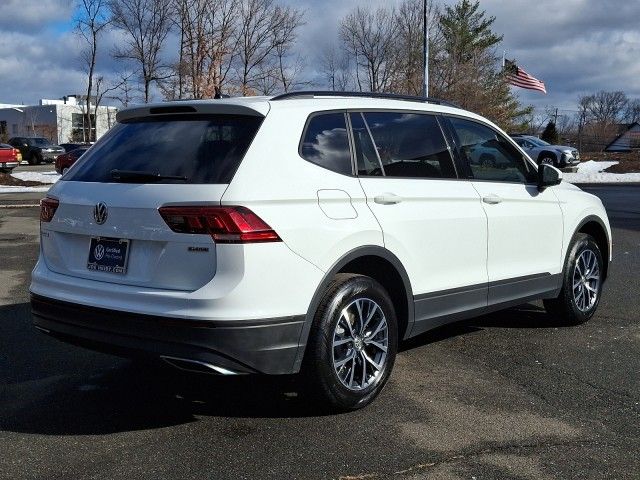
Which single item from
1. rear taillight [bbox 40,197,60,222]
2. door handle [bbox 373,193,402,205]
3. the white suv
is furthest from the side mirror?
rear taillight [bbox 40,197,60,222]

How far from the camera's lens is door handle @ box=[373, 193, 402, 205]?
453 cm

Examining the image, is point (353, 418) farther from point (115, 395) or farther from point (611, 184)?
point (611, 184)

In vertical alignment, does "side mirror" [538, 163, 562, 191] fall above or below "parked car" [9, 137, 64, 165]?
above

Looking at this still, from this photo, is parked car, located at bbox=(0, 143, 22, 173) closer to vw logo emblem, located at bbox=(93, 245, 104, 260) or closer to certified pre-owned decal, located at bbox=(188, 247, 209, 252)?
vw logo emblem, located at bbox=(93, 245, 104, 260)

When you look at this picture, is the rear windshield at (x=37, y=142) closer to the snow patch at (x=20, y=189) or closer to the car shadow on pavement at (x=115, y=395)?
the snow patch at (x=20, y=189)

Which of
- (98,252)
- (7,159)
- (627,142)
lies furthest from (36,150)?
(627,142)

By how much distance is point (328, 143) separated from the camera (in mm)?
4469

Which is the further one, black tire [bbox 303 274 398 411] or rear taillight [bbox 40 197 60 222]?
rear taillight [bbox 40 197 60 222]

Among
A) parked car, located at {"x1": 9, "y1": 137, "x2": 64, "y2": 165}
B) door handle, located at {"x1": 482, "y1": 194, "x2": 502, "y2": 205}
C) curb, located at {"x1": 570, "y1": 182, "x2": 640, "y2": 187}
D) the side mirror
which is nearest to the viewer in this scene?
door handle, located at {"x1": 482, "y1": 194, "x2": 502, "y2": 205}

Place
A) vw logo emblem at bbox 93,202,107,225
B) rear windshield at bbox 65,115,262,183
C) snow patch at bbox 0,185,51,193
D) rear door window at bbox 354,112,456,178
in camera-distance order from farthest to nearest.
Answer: snow patch at bbox 0,185,51,193
rear door window at bbox 354,112,456,178
vw logo emblem at bbox 93,202,107,225
rear windshield at bbox 65,115,262,183

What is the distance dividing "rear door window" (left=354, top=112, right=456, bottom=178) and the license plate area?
1.59 metres

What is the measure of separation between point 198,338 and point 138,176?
3.28 ft

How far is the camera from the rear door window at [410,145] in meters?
4.83

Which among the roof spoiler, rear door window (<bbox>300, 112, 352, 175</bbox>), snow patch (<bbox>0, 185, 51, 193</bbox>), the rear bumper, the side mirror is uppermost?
the roof spoiler
